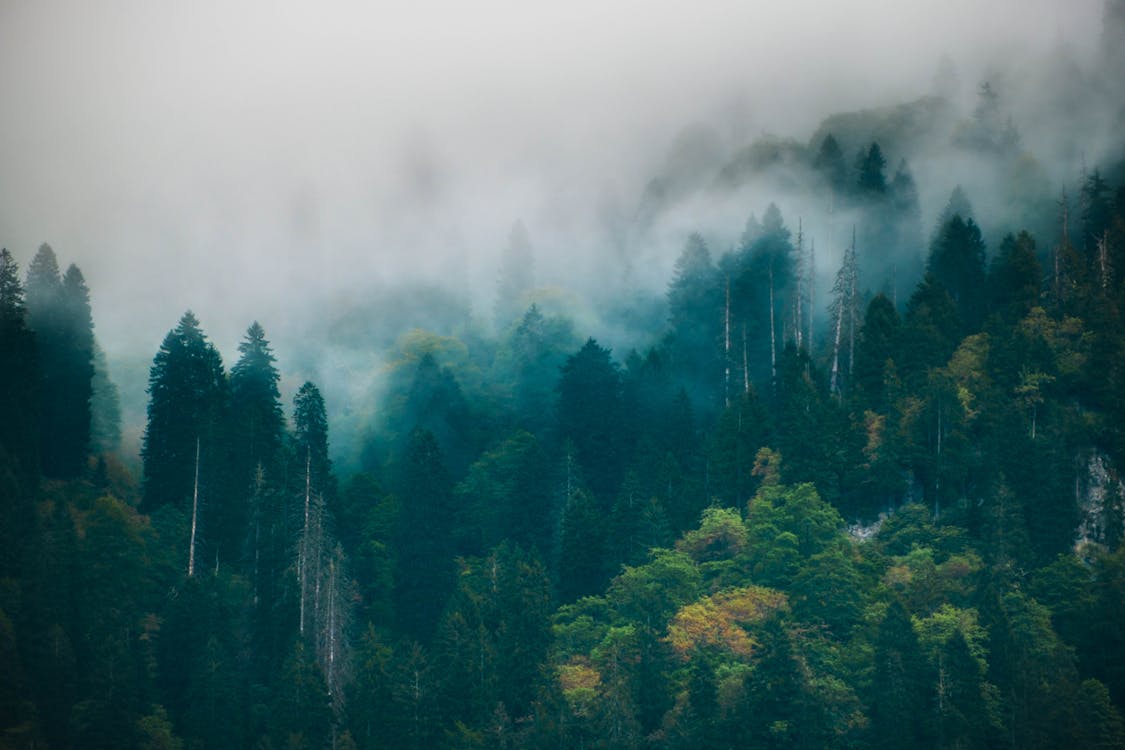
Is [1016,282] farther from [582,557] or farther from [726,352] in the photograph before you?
[582,557]

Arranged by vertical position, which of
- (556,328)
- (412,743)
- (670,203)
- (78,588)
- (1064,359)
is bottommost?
(412,743)

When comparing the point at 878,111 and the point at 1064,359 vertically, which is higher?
the point at 878,111

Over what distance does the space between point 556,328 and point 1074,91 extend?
155ft

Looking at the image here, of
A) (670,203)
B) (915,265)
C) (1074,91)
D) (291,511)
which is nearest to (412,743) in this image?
(291,511)

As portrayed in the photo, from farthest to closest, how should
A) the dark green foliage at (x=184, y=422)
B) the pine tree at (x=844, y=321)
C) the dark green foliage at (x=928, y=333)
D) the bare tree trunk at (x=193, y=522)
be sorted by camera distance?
the pine tree at (x=844, y=321) → the dark green foliage at (x=184, y=422) → the dark green foliage at (x=928, y=333) → the bare tree trunk at (x=193, y=522)

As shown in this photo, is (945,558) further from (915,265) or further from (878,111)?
(878,111)

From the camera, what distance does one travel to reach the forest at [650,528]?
86438mm

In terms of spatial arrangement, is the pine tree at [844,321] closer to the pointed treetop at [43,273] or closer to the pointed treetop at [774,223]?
the pointed treetop at [774,223]

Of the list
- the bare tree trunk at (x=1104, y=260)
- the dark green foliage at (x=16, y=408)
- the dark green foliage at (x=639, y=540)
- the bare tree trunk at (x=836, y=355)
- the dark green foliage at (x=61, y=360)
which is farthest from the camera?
the bare tree trunk at (x=836, y=355)

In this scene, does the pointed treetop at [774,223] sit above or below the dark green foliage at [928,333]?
above

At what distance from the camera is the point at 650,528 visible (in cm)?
10094

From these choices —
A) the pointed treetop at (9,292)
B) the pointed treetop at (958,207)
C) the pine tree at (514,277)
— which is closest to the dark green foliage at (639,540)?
the pointed treetop at (9,292)

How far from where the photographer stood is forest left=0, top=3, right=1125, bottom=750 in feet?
284

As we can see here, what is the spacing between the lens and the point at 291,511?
10275cm
